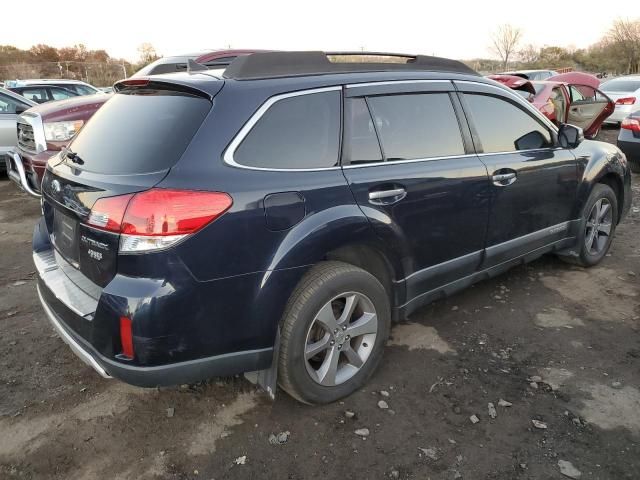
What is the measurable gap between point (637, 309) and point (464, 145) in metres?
1.96

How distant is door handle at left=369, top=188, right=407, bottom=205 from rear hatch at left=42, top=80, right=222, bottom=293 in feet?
3.12

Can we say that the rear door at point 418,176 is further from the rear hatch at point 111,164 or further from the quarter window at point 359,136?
the rear hatch at point 111,164

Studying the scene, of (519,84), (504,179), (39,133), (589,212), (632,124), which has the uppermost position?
(519,84)

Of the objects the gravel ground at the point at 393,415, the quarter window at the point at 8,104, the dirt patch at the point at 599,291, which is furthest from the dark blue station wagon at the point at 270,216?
the quarter window at the point at 8,104

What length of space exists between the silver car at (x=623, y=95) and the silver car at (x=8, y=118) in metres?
13.2

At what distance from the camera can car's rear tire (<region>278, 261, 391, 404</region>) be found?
2.41 meters

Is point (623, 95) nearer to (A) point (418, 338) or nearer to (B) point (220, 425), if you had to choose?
(A) point (418, 338)

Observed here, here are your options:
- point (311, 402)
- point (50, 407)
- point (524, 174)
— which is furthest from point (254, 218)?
point (524, 174)

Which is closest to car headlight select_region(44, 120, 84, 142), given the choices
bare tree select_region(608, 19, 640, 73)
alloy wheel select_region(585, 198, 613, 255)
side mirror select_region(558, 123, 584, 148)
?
side mirror select_region(558, 123, 584, 148)

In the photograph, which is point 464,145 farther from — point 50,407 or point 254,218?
point 50,407

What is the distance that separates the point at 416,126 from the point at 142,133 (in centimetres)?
157

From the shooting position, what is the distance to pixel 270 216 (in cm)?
224

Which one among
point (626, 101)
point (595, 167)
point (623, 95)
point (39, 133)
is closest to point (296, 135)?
point (595, 167)

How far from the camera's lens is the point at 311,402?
8.59 ft
